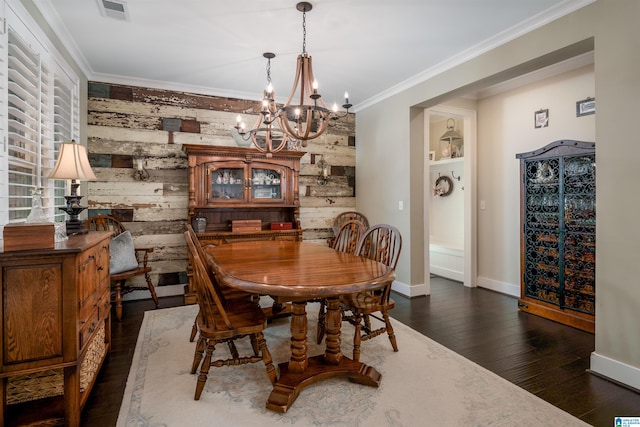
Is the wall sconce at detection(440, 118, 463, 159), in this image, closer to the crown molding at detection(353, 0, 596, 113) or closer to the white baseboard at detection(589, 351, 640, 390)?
the crown molding at detection(353, 0, 596, 113)

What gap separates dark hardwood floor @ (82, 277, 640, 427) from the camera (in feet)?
6.61

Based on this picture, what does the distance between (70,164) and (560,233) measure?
13.6 ft

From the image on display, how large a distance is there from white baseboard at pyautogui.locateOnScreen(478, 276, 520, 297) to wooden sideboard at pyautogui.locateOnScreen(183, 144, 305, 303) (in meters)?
2.52

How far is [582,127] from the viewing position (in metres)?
3.61

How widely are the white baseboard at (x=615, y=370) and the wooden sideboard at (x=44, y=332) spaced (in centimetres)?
312

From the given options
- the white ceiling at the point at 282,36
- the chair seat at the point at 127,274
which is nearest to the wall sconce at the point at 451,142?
the white ceiling at the point at 282,36

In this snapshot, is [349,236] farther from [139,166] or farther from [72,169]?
[139,166]

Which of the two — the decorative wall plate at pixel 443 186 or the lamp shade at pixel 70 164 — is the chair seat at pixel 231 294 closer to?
the lamp shade at pixel 70 164

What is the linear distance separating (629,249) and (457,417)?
151 cm

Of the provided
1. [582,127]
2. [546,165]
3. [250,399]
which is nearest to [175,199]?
[250,399]

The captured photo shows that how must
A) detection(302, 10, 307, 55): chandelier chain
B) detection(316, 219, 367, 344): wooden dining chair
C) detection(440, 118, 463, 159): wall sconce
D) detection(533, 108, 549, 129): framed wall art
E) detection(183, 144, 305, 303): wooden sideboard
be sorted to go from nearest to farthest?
detection(302, 10, 307, 55): chandelier chain, detection(316, 219, 367, 344): wooden dining chair, detection(533, 108, 549, 129): framed wall art, detection(183, 144, 305, 303): wooden sideboard, detection(440, 118, 463, 159): wall sconce

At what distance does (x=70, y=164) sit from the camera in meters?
2.33

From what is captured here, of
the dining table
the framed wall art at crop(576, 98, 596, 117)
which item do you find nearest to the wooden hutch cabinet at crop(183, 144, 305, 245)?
the dining table

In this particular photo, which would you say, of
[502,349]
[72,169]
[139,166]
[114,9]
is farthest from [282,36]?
[502,349]
